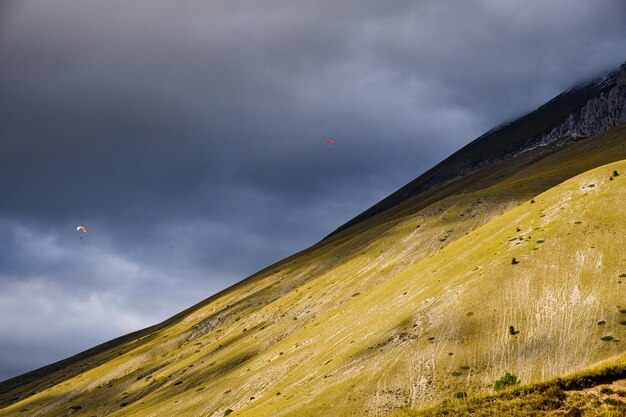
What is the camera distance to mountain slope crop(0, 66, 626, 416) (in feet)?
150

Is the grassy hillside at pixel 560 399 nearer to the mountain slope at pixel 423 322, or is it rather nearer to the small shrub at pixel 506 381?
the small shrub at pixel 506 381

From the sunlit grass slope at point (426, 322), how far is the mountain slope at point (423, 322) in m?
0.20

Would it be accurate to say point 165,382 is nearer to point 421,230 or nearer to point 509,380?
point 421,230

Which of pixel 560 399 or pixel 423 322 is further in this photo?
Answer: pixel 423 322

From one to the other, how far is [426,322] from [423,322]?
18.0 inches

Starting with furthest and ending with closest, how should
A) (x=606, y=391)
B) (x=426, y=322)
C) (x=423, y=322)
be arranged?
(x=423, y=322)
(x=426, y=322)
(x=606, y=391)

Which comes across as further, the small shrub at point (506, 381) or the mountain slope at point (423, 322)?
the mountain slope at point (423, 322)

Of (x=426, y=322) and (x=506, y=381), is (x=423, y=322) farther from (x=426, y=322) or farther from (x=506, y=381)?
(x=506, y=381)

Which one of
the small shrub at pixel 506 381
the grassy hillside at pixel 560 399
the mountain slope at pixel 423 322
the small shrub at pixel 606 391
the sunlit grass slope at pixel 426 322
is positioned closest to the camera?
the grassy hillside at pixel 560 399

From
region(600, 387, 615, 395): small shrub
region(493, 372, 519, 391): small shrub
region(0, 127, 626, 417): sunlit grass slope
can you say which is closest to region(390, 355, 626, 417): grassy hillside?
region(600, 387, 615, 395): small shrub

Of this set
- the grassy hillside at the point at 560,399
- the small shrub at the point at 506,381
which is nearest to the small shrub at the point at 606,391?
the grassy hillside at the point at 560,399

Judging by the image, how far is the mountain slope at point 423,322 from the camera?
45.6m

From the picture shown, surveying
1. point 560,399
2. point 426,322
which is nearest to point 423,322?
point 426,322

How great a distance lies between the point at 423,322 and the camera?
56.2 meters
